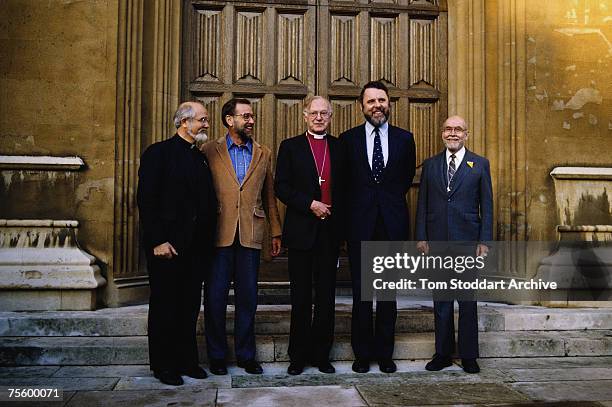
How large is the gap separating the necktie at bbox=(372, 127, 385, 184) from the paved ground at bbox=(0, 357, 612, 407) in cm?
139

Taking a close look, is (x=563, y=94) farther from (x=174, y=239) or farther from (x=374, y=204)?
(x=174, y=239)

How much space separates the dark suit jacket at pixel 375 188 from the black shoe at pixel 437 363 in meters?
0.92

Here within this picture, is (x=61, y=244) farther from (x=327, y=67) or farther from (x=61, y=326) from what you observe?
(x=327, y=67)

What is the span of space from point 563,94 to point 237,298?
12.6ft

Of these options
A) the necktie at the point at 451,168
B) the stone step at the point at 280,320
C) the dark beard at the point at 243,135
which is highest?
the dark beard at the point at 243,135

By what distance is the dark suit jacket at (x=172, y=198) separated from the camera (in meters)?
4.15

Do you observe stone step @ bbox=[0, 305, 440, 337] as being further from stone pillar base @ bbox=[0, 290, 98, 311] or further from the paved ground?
the paved ground

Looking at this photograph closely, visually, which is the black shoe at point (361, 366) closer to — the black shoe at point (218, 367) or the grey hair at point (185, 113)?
the black shoe at point (218, 367)

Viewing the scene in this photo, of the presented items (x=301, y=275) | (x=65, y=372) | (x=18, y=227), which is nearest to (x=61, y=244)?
(x=18, y=227)

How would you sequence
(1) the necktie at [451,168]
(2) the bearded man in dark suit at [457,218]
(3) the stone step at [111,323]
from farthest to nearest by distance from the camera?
(3) the stone step at [111,323] → (1) the necktie at [451,168] → (2) the bearded man in dark suit at [457,218]

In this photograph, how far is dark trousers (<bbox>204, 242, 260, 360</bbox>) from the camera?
4.39 m

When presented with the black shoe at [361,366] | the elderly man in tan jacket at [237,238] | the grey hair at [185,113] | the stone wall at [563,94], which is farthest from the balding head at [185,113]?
the stone wall at [563,94]

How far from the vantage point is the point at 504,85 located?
6.26 meters

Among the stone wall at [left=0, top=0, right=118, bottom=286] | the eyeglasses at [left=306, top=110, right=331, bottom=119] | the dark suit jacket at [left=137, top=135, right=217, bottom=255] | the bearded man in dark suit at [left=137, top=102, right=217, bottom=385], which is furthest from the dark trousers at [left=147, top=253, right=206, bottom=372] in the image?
the stone wall at [left=0, top=0, right=118, bottom=286]
